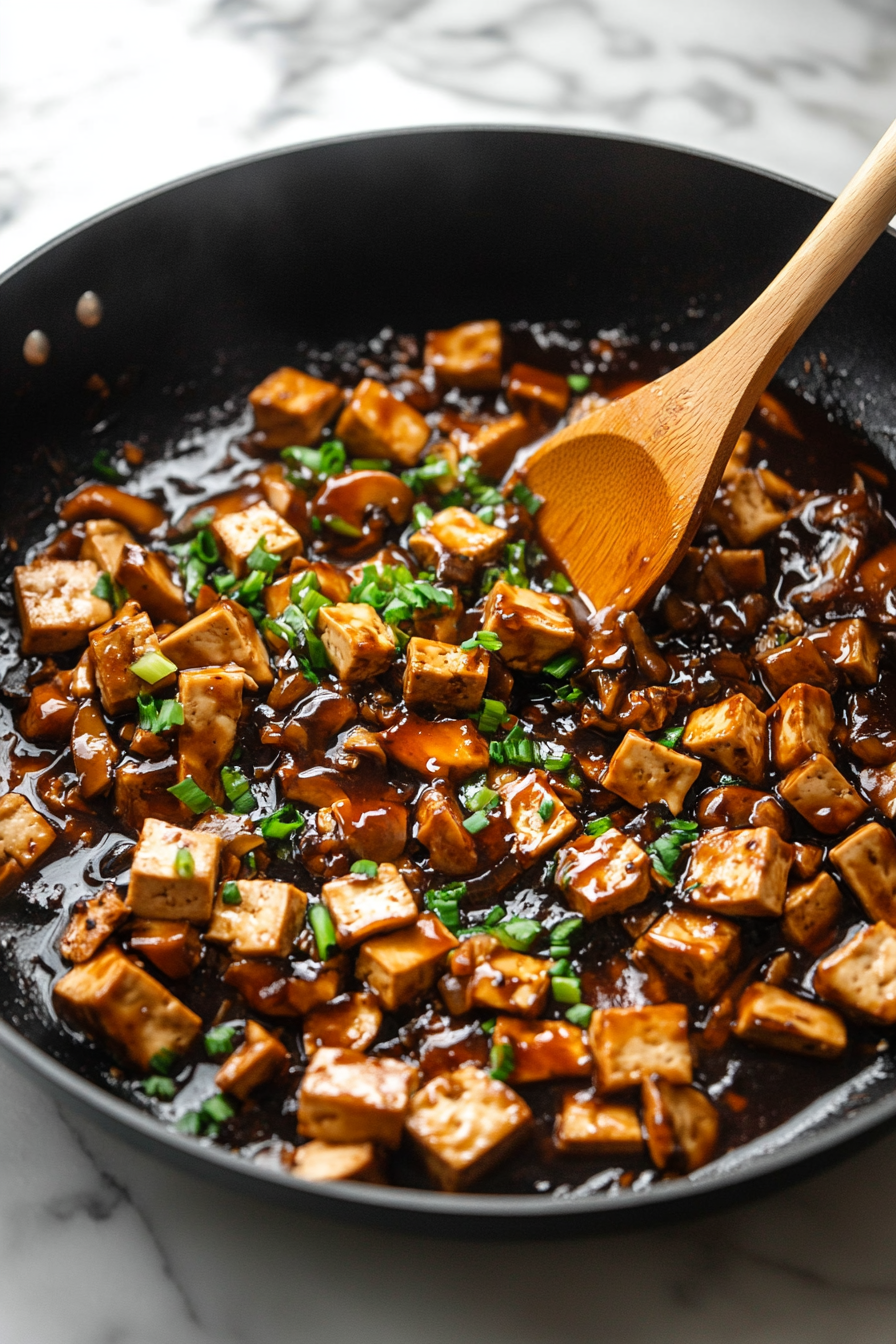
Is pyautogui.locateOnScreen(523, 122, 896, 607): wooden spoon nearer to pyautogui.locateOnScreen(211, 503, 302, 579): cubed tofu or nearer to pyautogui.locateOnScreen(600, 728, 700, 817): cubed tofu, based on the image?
pyautogui.locateOnScreen(600, 728, 700, 817): cubed tofu

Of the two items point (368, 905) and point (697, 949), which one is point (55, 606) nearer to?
point (368, 905)

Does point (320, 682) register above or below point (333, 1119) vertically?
above

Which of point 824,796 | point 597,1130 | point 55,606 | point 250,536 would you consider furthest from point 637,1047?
point 55,606

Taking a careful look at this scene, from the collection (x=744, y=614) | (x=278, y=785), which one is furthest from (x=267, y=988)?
(x=744, y=614)

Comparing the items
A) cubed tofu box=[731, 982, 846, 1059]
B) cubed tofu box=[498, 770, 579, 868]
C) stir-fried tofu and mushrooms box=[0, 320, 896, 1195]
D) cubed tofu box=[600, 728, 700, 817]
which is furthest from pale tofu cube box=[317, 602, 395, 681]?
cubed tofu box=[731, 982, 846, 1059]

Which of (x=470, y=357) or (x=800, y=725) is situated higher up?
(x=470, y=357)

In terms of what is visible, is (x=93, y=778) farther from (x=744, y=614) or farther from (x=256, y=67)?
(x=256, y=67)
